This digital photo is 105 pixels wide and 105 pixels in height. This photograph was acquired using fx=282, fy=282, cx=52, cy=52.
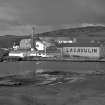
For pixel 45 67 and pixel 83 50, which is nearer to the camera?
pixel 45 67

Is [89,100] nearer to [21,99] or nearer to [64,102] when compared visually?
[64,102]

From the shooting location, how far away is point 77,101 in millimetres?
12883

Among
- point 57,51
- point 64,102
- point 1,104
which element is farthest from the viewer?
point 57,51

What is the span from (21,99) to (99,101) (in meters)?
3.63

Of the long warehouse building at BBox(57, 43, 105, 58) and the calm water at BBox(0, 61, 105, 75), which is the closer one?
the calm water at BBox(0, 61, 105, 75)

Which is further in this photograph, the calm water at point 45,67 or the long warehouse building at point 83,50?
the long warehouse building at point 83,50

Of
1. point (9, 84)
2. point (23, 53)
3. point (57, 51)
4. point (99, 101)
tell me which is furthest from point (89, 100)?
point (57, 51)

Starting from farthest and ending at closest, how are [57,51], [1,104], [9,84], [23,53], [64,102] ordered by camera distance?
[57,51], [23,53], [9,84], [64,102], [1,104]

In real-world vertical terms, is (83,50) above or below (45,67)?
above

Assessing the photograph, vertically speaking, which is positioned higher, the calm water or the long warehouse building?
the long warehouse building

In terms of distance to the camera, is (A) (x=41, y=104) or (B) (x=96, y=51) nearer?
(A) (x=41, y=104)

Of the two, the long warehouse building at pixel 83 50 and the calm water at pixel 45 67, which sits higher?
the long warehouse building at pixel 83 50

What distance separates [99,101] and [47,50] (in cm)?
8606

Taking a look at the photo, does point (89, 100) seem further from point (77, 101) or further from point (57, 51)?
point (57, 51)
